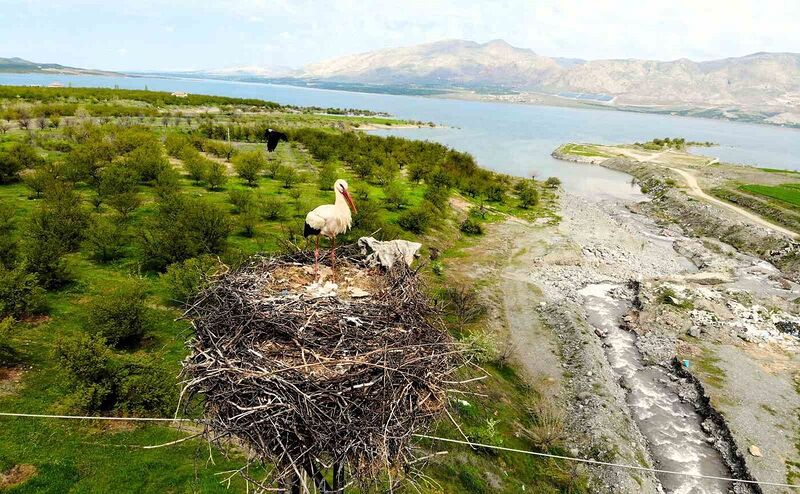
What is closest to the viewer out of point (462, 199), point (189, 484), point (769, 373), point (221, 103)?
point (189, 484)

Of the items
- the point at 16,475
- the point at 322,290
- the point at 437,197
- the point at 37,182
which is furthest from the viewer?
the point at 437,197

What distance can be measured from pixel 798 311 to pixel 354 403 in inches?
1288

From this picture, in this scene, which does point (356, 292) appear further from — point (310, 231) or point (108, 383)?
point (108, 383)

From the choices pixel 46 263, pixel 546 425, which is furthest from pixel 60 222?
pixel 546 425

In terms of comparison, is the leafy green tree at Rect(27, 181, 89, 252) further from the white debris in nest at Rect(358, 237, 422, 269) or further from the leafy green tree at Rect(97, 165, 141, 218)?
the white debris in nest at Rect(358, 237, 422, 269)

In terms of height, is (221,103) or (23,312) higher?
(221,103)

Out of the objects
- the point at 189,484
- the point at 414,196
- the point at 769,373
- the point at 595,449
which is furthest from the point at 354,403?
the point at 414,196

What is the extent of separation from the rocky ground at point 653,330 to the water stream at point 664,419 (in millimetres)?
446

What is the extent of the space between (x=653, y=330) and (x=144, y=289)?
25263mm

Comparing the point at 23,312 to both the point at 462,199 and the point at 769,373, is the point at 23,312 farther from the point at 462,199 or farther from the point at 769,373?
the point at 462,199

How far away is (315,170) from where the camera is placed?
48.4 m

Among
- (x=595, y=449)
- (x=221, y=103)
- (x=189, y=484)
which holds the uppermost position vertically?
(x=221, y=103)

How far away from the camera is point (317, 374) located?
5.42 m

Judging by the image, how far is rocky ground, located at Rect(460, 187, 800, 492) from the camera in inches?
629
